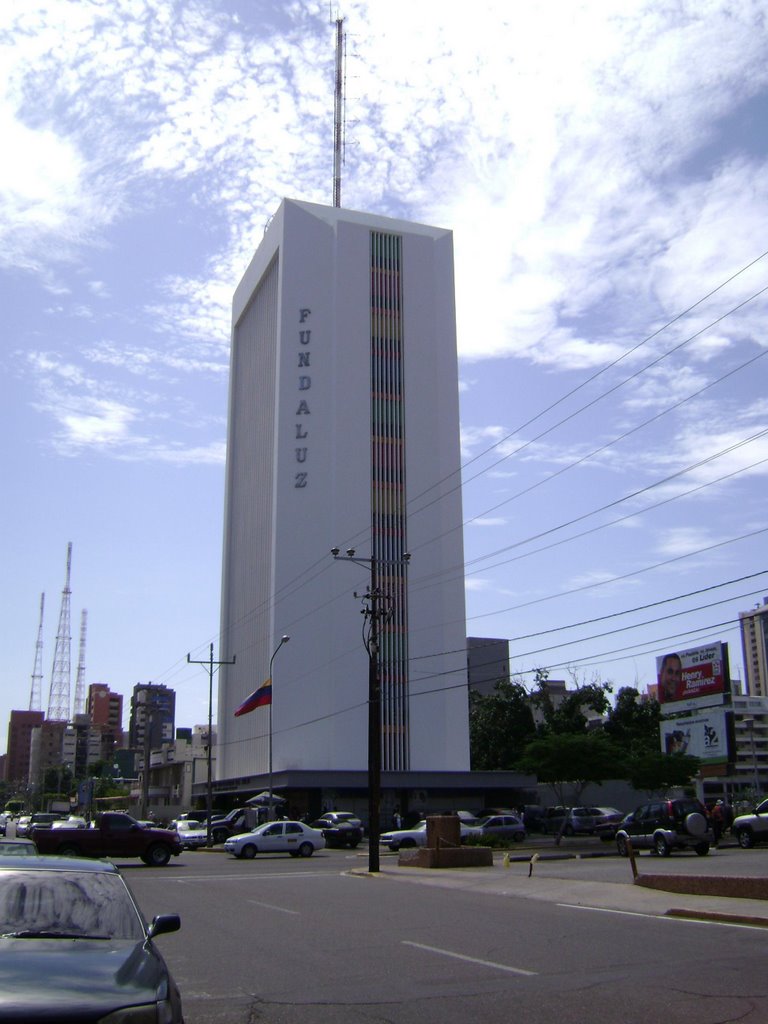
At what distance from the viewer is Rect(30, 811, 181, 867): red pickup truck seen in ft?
101

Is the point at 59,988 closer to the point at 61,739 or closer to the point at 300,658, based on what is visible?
the point at 300,658

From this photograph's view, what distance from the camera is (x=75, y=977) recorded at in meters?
5.69

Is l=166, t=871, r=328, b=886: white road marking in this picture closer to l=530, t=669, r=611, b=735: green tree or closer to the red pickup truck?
the red pickup truck

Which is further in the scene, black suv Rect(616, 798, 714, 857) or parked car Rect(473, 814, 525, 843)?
parked car Rect(473, 814, 525, 843)

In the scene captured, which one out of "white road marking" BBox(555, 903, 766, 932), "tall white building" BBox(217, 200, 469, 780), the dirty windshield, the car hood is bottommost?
"white road marking" BBox(555, 903, 766, 932)

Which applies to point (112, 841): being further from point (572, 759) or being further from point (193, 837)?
point (572, 759)

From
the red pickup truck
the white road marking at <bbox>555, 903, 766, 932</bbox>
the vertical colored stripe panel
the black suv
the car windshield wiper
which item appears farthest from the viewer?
the vertical colored stripe panel

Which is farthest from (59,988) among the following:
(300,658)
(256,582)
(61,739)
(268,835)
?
(61,739)

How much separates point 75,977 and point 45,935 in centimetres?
96

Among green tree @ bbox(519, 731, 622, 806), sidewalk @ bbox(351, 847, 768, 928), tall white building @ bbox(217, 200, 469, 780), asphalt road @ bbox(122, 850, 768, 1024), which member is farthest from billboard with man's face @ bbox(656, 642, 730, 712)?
asphalt road @ bbox(122, 850, 768, 1024)

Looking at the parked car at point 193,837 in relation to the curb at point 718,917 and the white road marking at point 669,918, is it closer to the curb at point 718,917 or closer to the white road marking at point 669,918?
the white road marking at point 669,918

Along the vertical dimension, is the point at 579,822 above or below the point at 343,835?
above

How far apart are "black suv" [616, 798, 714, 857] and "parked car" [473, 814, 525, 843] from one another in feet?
38.8

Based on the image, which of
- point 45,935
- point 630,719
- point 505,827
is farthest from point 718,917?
point 630,719
